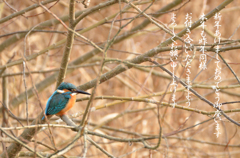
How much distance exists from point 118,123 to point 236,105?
263 centimetres

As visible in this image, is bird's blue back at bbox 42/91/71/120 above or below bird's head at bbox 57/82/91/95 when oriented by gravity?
below

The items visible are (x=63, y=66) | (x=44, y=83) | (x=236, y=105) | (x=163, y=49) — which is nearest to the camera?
(x=163, y=49)

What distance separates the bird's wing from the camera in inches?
105

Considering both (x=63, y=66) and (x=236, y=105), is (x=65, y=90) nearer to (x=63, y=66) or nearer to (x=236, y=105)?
(x=63, y=66)

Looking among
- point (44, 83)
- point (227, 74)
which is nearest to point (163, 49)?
point (44, 83)

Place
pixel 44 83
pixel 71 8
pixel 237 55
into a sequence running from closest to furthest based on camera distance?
pixel 71 8 → pixel 44 83 → pixel 237 55

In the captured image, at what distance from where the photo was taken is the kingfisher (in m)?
2.63

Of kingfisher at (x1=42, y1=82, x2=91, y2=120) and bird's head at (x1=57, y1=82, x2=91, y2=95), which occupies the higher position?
bird's head at (x1=57, y1=82, x2=91, y2=95)

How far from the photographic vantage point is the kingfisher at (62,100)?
2627 millimetres

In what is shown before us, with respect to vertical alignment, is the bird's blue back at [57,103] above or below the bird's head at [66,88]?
below

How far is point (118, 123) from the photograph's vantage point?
6.18m

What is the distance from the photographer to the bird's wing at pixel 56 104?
2663 mm

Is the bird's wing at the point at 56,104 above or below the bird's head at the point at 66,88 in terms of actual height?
below

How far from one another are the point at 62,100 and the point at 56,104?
7cm
